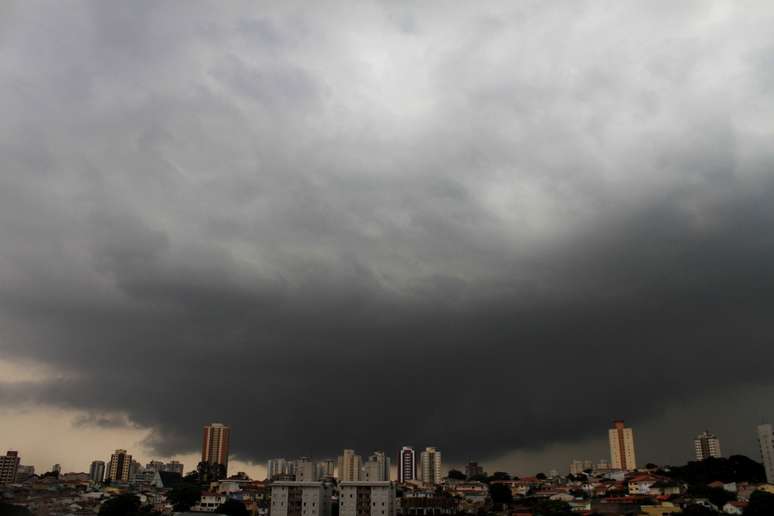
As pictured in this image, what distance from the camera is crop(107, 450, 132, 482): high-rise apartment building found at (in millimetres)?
168125

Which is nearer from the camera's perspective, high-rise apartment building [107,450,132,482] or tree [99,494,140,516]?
tree [99,494,140,516]

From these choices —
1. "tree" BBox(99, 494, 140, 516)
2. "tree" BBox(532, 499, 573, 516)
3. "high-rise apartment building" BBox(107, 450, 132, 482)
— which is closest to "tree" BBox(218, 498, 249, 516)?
"tree" BBox(99, 494, 140, 516)

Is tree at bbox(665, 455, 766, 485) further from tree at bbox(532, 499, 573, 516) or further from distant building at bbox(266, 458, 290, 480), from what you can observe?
distant building at bbox(266, 458, 290, 480)

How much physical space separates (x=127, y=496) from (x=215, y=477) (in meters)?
48.8

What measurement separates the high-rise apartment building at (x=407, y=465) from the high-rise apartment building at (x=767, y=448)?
82.0 m

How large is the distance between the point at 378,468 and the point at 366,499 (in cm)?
4224

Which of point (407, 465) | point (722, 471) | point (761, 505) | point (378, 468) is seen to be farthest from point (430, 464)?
point (761, 505)

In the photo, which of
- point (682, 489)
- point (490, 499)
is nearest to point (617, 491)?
point (682, 489)

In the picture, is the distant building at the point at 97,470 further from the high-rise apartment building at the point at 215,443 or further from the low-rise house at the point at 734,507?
the low-rise house at the point at 734,507

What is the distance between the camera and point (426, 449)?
167m

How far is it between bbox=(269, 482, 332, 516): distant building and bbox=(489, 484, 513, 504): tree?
27.6 m

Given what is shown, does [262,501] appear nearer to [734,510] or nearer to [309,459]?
[309,459]

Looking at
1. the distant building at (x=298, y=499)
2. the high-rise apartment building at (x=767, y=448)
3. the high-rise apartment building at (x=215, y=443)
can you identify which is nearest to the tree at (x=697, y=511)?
the high-rise apartment building at (x=767, y=448)

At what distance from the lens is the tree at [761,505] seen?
2490 inches
